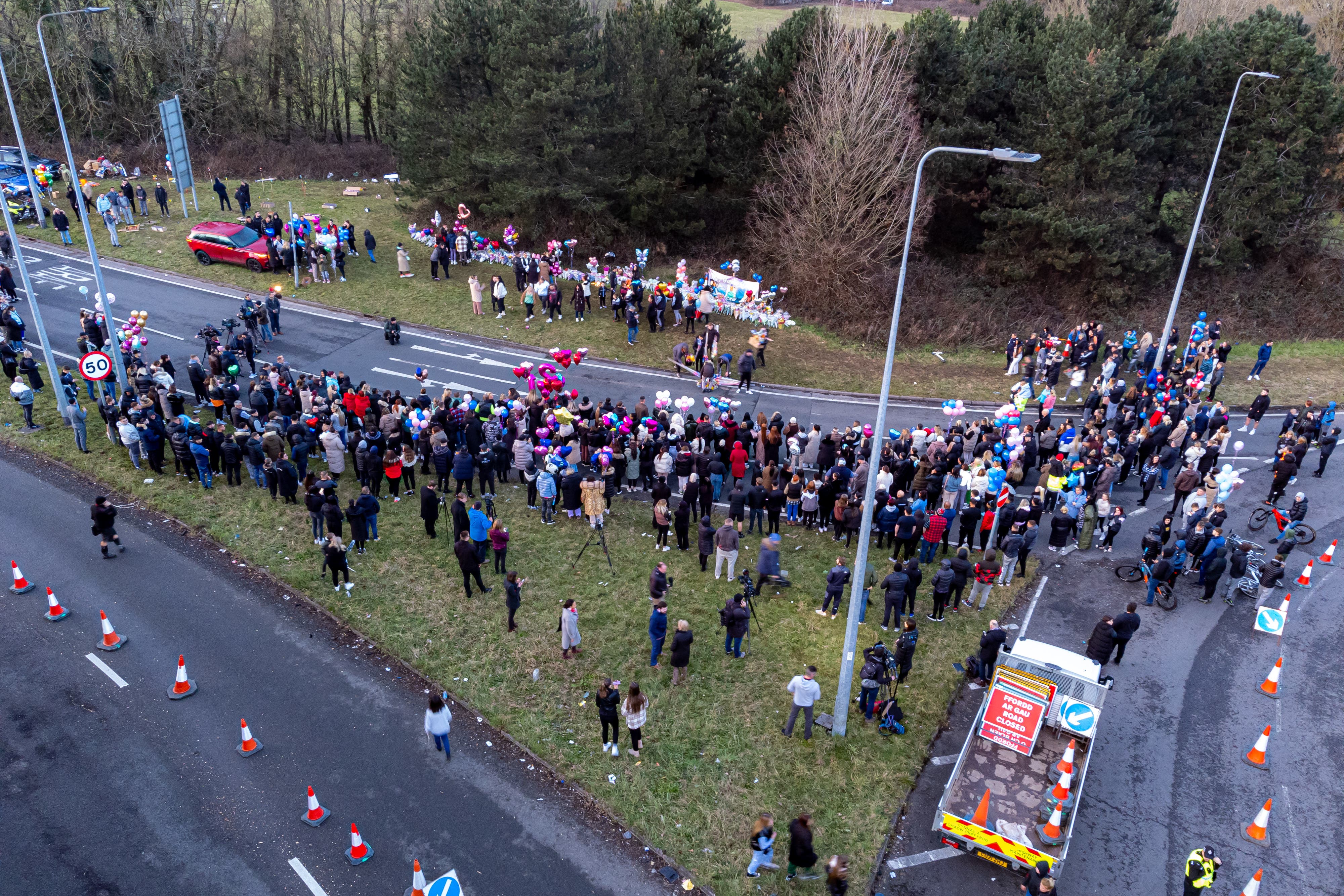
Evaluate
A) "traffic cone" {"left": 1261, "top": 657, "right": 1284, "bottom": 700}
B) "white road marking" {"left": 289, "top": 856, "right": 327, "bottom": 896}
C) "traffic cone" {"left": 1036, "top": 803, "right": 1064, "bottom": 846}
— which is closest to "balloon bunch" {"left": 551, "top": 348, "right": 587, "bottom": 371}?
"white road marking" {"left": 289, "top": 856, "right": 327, "bottom": 896}

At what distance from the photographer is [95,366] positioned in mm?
21109

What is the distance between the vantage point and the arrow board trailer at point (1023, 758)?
11297mm

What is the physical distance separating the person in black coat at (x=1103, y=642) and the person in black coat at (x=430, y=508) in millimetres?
12627

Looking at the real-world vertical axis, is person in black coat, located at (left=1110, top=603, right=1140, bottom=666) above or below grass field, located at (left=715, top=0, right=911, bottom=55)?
below

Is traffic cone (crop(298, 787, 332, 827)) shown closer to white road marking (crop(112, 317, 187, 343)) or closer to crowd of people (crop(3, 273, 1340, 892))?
crowd of people (crop(3, 273, 1340, 892))

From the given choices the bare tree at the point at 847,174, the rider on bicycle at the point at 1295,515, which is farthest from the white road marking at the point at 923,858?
the bare tree at the point at 847,174

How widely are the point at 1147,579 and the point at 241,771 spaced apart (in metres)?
16.7

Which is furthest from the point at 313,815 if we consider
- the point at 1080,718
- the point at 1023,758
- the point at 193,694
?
the point at 1080,718

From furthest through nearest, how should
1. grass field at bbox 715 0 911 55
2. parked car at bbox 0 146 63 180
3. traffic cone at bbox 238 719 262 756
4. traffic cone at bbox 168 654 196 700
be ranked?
parked car at bbox 0 146 63 180
grass field at bbox 715 0 911 55
traffic cone at bbox 168 654 196 700
traffic cone at bbox 238 719 262 756

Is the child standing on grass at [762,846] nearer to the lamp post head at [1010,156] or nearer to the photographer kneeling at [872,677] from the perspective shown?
the photographer kneeling at [872,677]

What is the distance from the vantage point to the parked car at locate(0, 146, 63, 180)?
38562 millimetres

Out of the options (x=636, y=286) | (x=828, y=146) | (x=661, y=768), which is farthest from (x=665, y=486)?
(x=828, y=146)

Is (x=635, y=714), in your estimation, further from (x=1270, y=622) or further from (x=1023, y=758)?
(x=1270, y=622)

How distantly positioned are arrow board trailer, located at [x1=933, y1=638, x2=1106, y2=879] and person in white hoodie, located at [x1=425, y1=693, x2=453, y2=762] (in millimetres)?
7102
